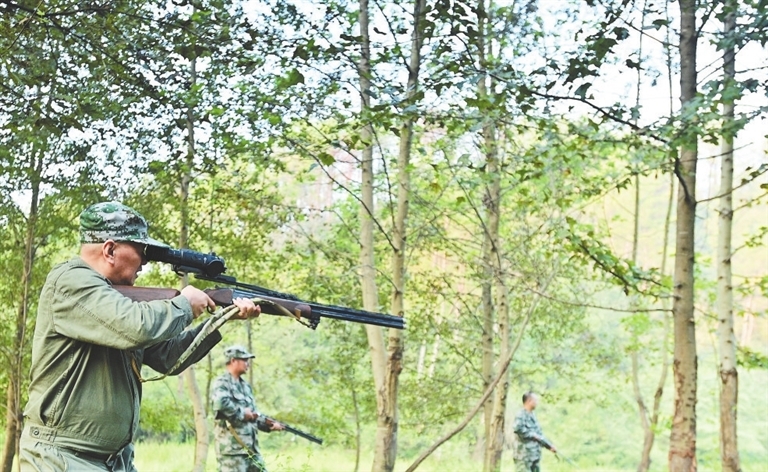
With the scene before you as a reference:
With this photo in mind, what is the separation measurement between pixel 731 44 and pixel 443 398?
35.9 feet

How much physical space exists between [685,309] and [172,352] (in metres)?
4.18

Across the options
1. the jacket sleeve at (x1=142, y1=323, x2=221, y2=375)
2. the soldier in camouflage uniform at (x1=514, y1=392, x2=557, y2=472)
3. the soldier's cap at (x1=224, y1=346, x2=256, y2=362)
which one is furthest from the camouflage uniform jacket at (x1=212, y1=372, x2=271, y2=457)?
the jacket sleeve at (x1=142, y1=323, x2=221, y2=375)

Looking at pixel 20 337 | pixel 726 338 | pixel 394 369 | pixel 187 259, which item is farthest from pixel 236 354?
pixel 187 259

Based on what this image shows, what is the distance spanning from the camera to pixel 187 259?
3.40 metres

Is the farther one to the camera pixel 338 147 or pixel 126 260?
pixel 338 147

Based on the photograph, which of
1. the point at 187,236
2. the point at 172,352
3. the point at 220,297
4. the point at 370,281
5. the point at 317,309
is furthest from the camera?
the point at 187,236

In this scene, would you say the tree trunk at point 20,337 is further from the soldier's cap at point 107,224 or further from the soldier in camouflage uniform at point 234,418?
the soldier's cap at point 107,224

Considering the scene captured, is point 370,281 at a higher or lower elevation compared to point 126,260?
higher

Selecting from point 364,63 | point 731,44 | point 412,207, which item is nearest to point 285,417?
point 412,207

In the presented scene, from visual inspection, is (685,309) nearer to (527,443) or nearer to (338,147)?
(338,147)

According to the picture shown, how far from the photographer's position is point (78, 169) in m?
9.75

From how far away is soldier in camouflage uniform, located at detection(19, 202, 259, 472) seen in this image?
297 cm

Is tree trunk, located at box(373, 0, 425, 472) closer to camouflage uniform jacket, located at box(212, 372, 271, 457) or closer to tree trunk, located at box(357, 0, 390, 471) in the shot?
tree trunk, located at box(357, 0, 390, 471)

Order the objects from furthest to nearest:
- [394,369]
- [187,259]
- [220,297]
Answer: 1. [394,369]
2. [220,297]
3. [187,259]
